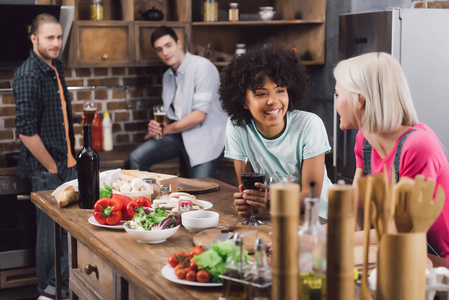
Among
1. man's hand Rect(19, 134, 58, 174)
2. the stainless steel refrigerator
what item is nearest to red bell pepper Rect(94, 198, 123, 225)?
man's hand Rect(19, 134, 58, 174)

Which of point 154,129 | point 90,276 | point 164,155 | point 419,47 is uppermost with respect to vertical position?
point 419,47

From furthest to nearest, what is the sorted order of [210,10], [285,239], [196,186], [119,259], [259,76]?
[210,10] < [196,186] < [259,76] < [119,259] < [285,239]

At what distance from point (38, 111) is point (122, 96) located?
1.29 meters

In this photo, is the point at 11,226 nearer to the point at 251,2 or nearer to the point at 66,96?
the point at 66,96

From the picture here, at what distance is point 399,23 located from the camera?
4055 mm

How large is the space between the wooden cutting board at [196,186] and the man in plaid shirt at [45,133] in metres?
1.24

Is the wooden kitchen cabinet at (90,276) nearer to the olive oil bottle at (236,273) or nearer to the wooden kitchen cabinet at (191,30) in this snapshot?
the olive oil bottle at (236,273)

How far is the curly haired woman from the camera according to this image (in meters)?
2.64

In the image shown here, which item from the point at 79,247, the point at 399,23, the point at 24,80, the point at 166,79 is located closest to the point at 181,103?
the point at 166,79

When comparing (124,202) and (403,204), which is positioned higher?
(403,204)

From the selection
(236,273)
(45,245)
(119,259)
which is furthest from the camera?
(45,245)

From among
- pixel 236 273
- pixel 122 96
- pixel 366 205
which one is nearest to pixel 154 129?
pixel 122 96

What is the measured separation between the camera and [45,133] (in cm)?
386

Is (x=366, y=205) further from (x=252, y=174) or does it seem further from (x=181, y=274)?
(x=252, y=174)
